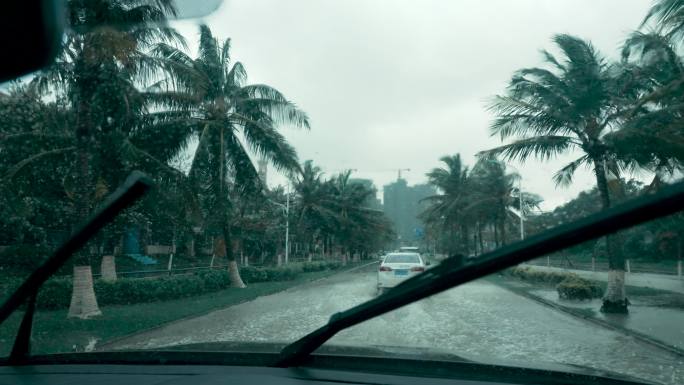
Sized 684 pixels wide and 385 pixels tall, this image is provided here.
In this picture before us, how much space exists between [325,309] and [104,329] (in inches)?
206

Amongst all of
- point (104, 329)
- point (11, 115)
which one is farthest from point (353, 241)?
point (104, 329)

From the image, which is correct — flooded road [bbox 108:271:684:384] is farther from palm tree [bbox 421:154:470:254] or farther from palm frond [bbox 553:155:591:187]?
palm tree [bbox 421:154:470:254]

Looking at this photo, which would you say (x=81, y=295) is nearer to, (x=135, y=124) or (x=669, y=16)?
(x=135, y=124)

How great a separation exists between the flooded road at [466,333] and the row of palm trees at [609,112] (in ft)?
10.7

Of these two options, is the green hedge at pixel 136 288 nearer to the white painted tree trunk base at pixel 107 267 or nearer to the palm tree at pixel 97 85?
the white painted tree trunk base at pixel 107 267

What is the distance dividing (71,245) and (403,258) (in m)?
16.3

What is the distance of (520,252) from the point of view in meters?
1.84

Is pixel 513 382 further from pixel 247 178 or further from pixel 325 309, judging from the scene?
pixel 247 178

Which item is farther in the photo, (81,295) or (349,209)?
(349,209)

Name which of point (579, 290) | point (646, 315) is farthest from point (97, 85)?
point (579, 290)

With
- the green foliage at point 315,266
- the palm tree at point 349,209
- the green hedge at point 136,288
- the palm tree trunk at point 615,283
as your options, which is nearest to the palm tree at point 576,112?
the palm tree trunk at point 615,283

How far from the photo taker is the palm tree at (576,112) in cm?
1353

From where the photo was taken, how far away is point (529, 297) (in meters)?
17.3

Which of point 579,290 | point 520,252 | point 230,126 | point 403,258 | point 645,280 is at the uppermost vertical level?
point 230,126
